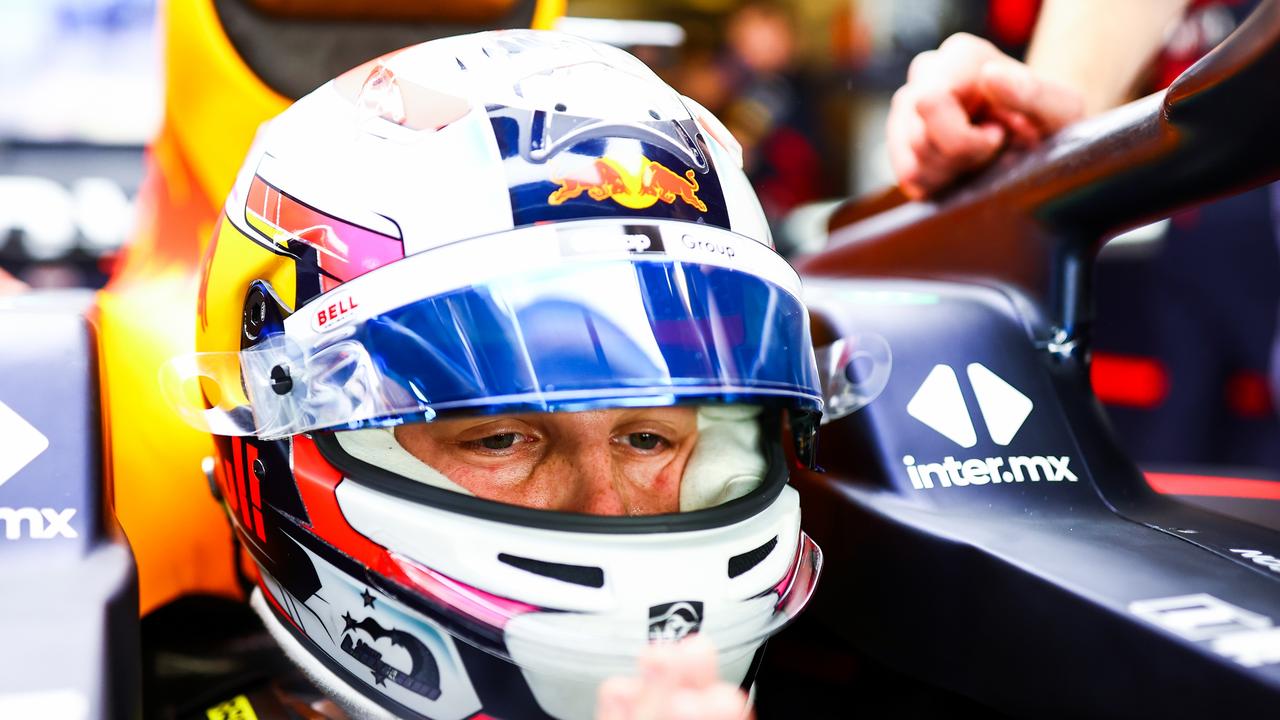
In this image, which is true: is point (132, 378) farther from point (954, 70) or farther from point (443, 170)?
point (954, 70)

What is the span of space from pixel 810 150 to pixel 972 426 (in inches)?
135

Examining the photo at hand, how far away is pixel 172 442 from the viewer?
3.61 ft

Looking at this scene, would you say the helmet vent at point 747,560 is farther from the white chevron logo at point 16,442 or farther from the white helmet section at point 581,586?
the white chevron logo at point 16,442

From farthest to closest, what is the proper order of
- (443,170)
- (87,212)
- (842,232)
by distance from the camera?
1. (87,212)
2. (842,232)
3. (443,170)

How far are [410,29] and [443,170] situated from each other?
0.60m

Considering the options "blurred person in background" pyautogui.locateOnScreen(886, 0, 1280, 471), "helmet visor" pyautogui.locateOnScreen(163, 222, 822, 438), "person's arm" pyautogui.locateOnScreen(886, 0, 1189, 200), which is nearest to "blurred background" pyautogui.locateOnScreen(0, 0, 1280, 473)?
"blurred person in background" pyautogui.locateOnScreen(886, 0, 1280, 471)

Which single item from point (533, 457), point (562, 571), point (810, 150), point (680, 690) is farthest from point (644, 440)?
point (810, 150)

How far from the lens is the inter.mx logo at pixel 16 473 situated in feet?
2.63

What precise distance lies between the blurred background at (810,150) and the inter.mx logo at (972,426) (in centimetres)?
212

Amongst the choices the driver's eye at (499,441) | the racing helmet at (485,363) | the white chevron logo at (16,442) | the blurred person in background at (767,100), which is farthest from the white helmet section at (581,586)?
the blurred person in background at (767,100)

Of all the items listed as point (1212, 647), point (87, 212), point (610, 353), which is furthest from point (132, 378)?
point (87, 212)

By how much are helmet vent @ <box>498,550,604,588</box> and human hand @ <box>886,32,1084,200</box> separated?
2.20ft

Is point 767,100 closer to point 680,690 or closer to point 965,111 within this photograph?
point 965,111

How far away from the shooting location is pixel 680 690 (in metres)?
0.58
